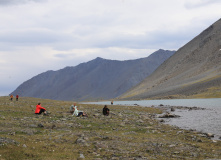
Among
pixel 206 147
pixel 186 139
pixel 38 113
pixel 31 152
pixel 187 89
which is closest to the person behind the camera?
pixel 31 152

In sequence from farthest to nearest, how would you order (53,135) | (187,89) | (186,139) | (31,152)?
(187,89), (186,139), (53,135), (31,152)

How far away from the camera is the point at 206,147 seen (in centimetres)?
1762

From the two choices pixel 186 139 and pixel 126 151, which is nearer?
pixel 126 151

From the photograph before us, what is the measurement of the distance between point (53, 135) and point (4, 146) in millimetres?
5502

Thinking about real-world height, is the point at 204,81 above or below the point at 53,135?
above

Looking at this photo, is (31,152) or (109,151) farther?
(109,151)

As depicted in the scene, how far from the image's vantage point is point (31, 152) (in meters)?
13.5

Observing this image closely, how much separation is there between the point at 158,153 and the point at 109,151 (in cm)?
291

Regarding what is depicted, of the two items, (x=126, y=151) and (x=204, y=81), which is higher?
(x=204, y=81)

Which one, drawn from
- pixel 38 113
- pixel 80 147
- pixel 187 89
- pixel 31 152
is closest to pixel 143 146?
pixel 80 147

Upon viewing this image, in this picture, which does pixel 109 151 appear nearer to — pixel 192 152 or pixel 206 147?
pixel 192 152

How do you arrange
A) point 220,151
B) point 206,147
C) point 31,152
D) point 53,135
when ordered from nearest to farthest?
point 31,152 → point 220,151 → point 206,147 → point 53,135

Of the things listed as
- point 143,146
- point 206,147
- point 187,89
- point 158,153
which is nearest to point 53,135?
point 143,146

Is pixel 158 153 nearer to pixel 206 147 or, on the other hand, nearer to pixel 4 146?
pixel 206 147
